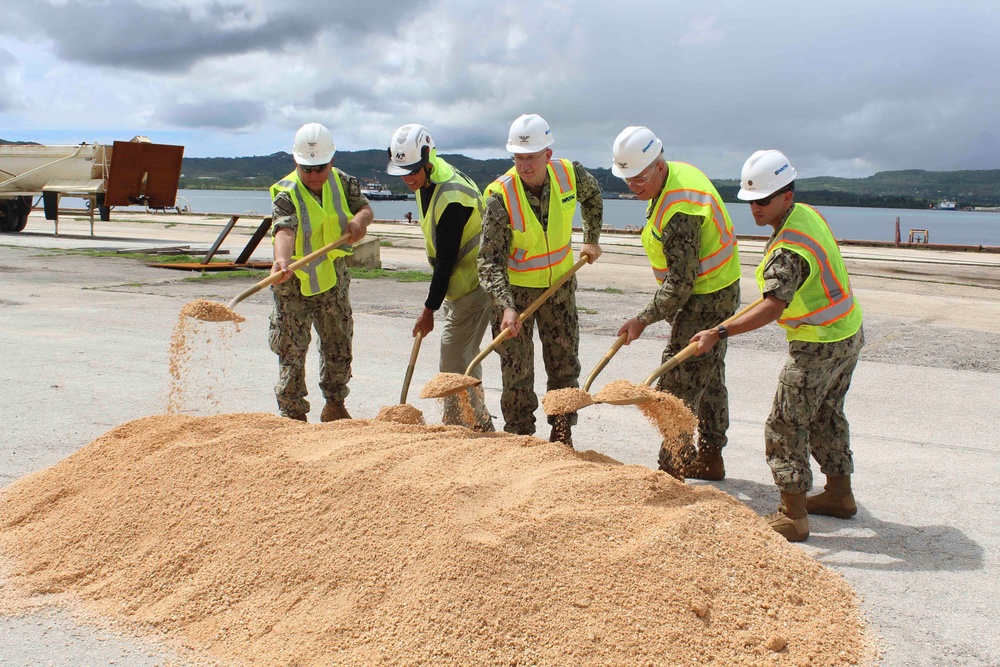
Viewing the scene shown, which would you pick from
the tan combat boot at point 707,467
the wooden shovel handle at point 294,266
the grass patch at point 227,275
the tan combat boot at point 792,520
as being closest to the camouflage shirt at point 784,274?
the tan combat boot at point 792,520

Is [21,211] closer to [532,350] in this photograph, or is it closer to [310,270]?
[310,270]

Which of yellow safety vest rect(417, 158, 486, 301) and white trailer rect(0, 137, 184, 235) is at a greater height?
white trailer rect(0, 137, 184, 235)

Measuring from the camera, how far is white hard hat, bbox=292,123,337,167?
5227mm

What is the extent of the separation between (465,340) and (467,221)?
73 cm

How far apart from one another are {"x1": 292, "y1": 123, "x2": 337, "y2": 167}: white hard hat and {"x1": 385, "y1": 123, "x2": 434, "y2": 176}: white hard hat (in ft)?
1.84

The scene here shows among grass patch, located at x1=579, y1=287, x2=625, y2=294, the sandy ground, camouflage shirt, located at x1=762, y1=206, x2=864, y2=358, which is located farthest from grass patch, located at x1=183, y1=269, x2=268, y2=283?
camouflage shirt, located at x1=762, y1=206, x2=864, y2=358

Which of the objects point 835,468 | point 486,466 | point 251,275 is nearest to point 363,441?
point 486,466

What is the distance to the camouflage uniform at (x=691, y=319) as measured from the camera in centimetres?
450

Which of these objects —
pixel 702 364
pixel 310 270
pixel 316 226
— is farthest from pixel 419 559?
pixel 316 226

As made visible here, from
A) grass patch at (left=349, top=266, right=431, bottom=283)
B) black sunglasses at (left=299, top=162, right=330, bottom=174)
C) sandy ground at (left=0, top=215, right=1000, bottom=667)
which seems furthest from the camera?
grass patch at (left=349, top=266, right=431, bottom=283)

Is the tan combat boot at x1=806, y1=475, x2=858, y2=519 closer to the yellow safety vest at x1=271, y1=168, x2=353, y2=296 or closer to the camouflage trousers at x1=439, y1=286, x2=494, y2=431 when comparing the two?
the camouflage trousers at x1=439, y1=286, x2=494, y2=431

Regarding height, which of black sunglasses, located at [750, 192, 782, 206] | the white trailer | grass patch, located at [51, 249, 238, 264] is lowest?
grass patch, located at [51, 249, 238, 264]

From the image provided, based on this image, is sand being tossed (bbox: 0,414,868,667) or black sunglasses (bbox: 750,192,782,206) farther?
black sunglasses (bbox: 750,192,782,206)

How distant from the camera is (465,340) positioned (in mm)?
5359
